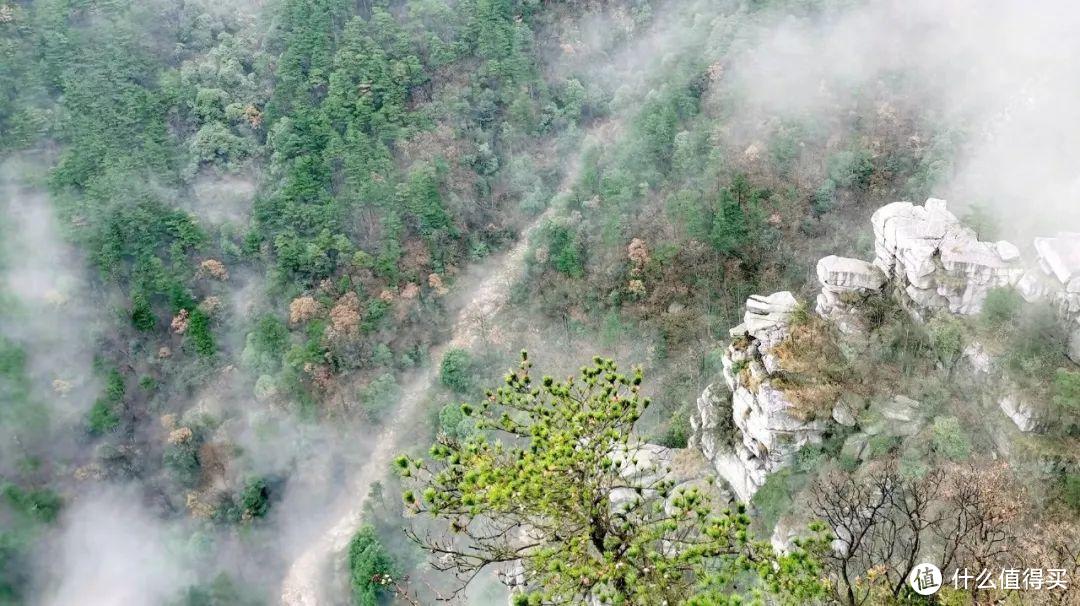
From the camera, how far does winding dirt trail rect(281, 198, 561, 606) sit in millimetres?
38656

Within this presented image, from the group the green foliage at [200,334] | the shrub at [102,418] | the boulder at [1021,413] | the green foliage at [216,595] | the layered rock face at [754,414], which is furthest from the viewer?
the green foliage at [200,334]

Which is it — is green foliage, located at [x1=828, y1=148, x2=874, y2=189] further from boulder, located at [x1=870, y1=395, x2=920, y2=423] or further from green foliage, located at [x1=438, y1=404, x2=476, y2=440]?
green foliage, located at [x1=438, y1=404, x2=476, y2=440]

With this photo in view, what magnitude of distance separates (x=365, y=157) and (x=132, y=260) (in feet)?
52.4

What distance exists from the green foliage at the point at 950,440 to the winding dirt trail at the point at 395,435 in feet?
87.8

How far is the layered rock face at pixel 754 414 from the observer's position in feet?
82.7

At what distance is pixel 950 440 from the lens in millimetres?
23016

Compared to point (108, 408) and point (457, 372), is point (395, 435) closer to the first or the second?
point (457, 372)

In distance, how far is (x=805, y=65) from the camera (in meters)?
46.8

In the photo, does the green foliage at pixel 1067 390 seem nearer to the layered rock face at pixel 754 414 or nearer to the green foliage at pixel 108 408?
the layered rock face at pixel 754 414

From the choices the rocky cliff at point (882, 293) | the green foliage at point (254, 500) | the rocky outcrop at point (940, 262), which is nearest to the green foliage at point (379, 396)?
the green foliage at point (254, 500)

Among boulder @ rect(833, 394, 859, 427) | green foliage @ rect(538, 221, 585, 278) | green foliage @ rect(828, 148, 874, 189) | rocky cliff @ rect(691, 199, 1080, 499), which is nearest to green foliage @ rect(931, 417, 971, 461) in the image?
rocky cliff @ rect(691, 199, 1080, 499)

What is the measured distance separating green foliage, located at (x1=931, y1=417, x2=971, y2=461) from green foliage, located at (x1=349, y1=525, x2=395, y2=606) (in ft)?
79.2

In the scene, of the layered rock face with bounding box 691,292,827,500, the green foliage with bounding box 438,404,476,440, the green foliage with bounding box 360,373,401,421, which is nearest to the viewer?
the layered rock face with bounding box 691,292,827,500

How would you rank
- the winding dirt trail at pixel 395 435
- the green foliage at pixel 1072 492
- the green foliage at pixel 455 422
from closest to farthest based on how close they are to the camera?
the green foliage at pixel 1072 492 < the green foliage at pixel 455 422 < the winding dirt trail at pixel 395 435
